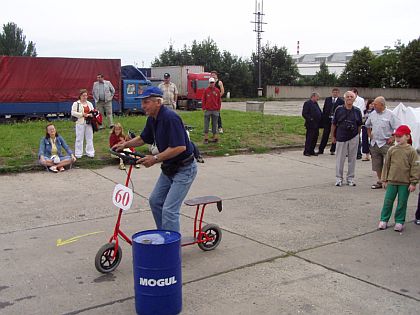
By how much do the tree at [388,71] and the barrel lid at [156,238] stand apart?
6670 centimetres

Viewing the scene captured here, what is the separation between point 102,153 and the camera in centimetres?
1240

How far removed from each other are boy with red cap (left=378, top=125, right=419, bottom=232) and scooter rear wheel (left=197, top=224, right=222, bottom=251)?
2467mm

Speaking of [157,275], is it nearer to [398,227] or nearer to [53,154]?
[398,227]

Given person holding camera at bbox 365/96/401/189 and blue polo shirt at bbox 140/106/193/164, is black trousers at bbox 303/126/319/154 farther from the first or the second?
blue polo shirt at bbox 140/106/193/164

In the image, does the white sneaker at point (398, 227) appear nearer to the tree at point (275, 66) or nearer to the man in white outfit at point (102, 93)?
the man in white outfit at point (102, 93)

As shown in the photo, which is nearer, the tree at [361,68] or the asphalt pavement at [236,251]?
the asphalt pavement at [236,251]

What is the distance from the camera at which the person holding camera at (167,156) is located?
5027mm

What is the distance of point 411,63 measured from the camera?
63156 mm

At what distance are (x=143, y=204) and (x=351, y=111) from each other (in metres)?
4.58

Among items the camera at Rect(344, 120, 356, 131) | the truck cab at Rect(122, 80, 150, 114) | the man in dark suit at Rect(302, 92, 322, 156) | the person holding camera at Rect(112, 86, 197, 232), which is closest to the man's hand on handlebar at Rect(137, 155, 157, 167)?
the person holding camera at Rect(112, 86, 197, 232)

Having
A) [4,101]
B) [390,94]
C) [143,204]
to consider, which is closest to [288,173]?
[143,204]

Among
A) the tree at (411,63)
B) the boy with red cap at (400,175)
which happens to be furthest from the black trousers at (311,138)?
the tree at (411,63)

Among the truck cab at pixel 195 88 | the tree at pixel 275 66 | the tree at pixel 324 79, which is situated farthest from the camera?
the tree at pixel 324 79

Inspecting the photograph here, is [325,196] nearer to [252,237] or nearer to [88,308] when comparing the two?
[252,237]
